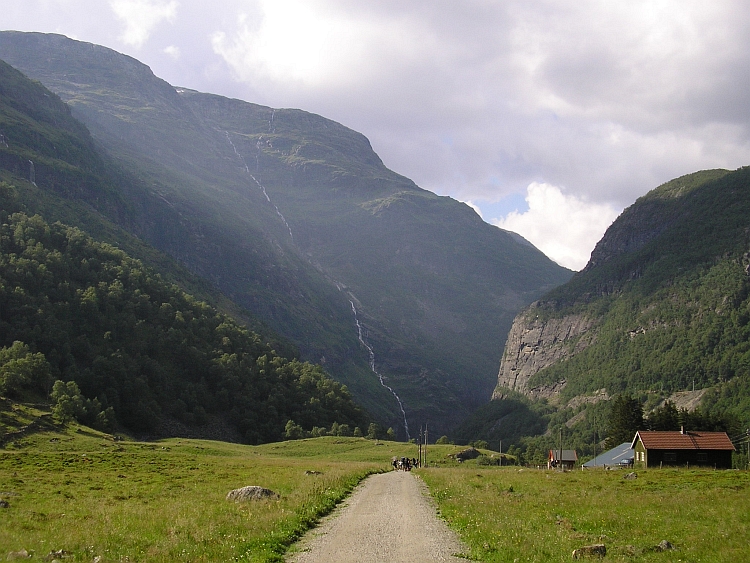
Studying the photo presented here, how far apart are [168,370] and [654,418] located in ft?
389

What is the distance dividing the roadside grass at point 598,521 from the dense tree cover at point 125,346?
4404 inches

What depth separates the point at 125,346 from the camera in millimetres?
168250

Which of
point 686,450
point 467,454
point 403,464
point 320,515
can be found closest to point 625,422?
point 467,454

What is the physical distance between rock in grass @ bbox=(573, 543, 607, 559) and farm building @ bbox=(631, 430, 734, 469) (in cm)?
8146

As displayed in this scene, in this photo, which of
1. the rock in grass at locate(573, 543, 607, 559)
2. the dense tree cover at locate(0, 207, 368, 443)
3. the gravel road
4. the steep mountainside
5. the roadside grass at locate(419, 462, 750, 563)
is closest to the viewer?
the rock in grass at locate(573, 543, 607, 559)

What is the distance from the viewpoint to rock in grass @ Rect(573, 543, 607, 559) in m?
19.9

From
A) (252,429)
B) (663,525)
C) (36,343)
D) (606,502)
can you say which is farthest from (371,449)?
(663,525)

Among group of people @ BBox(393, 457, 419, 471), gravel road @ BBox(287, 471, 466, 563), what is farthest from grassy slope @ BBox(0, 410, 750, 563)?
group of people @ BBox(393, 457, 419, 471)

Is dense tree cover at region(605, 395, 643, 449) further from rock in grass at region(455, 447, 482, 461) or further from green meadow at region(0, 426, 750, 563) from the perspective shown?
green meadow at region(0, 426, 750, 563)

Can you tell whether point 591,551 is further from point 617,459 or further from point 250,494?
point 617,459

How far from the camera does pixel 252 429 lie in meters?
167

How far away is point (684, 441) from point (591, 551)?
279 feet

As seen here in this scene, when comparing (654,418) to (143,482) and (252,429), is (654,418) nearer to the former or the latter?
(252,429)

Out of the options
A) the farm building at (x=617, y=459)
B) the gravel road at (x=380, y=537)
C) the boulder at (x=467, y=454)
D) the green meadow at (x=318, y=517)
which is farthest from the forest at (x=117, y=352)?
the gravel road at (x=380, y=537)
